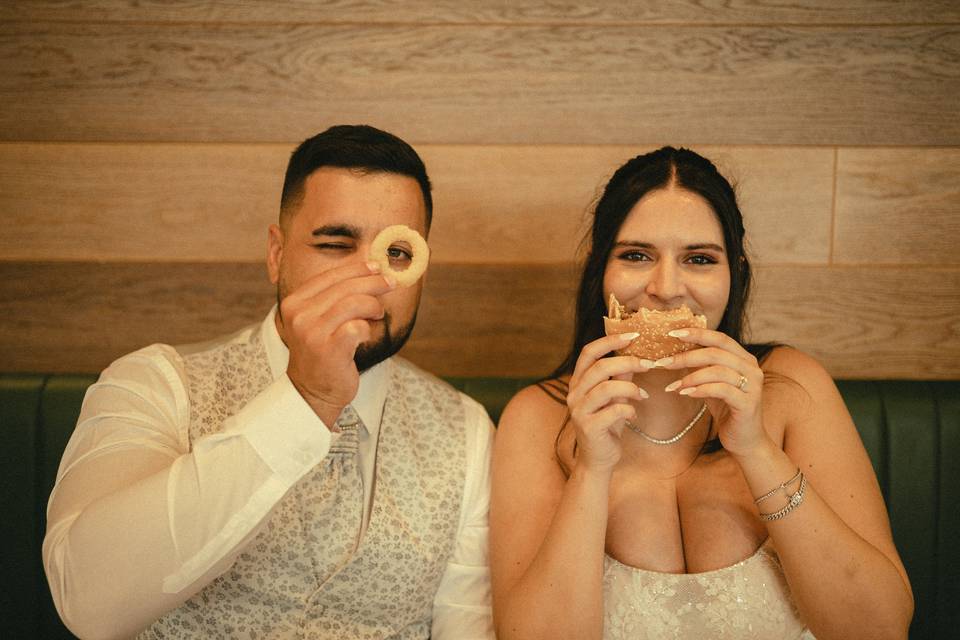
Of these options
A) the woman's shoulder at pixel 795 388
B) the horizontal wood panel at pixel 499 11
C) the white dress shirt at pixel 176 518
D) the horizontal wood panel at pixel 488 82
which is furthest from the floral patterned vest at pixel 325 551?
the horizontal wood panel at pixel 499 11

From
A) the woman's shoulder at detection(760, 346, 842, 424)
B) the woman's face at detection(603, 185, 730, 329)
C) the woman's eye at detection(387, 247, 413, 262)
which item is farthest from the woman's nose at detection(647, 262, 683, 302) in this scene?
the woman's eye at detection(387, 247, 413, 262)

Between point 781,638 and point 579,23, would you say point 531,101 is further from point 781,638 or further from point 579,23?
point 781,638

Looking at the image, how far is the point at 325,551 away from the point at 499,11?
1.56 m

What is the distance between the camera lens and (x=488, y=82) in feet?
7.73

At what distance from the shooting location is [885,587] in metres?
1.55

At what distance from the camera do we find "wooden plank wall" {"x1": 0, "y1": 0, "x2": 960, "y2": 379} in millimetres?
2328

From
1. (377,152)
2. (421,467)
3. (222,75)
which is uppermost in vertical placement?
(222,75)

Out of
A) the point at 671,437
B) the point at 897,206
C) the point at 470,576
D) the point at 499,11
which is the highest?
the point at 499,11

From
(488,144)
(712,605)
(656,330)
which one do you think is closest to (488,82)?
(488,144)

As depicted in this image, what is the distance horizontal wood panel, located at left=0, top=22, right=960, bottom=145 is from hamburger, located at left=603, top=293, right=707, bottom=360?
A: 0.94m

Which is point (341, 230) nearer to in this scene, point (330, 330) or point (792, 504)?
point (330, 330)

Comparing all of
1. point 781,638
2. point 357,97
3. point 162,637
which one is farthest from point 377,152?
point 781,638

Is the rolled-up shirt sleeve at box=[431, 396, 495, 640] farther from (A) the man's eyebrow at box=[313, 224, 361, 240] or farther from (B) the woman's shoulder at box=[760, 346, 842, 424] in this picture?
(B) the woman's shoulder at box=[760, 346, 842, 424]

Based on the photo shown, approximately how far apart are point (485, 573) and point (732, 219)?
1.00 metres
